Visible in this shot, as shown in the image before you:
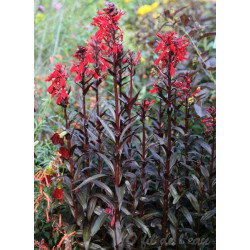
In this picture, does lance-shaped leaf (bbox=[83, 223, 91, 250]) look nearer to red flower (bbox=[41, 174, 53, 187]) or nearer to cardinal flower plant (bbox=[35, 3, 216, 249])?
cardinal flower plant (bbox=[35, 3, 216, 249])

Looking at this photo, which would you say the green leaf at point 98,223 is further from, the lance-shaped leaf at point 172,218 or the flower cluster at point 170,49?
the flower cluster at point 170,49

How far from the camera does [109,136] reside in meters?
1.22

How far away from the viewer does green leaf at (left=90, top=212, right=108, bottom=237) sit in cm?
126

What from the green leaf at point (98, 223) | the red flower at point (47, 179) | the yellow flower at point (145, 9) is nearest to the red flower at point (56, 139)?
the red flower at point (47, 179)

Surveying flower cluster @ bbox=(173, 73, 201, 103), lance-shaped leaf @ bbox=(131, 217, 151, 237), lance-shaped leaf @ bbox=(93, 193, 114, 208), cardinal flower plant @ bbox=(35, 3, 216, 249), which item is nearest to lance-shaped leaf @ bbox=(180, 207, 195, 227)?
cardinal flower plant @ bbox=(35, 3, 216, 249)

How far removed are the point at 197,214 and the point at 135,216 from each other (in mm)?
239

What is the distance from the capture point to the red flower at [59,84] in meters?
1.22

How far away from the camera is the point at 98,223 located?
1.26 m

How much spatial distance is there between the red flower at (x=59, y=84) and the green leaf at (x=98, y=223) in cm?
38

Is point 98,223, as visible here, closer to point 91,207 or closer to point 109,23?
point 91,207

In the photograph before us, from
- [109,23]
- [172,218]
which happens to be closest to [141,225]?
[172,218]

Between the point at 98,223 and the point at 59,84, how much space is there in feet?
1.49
